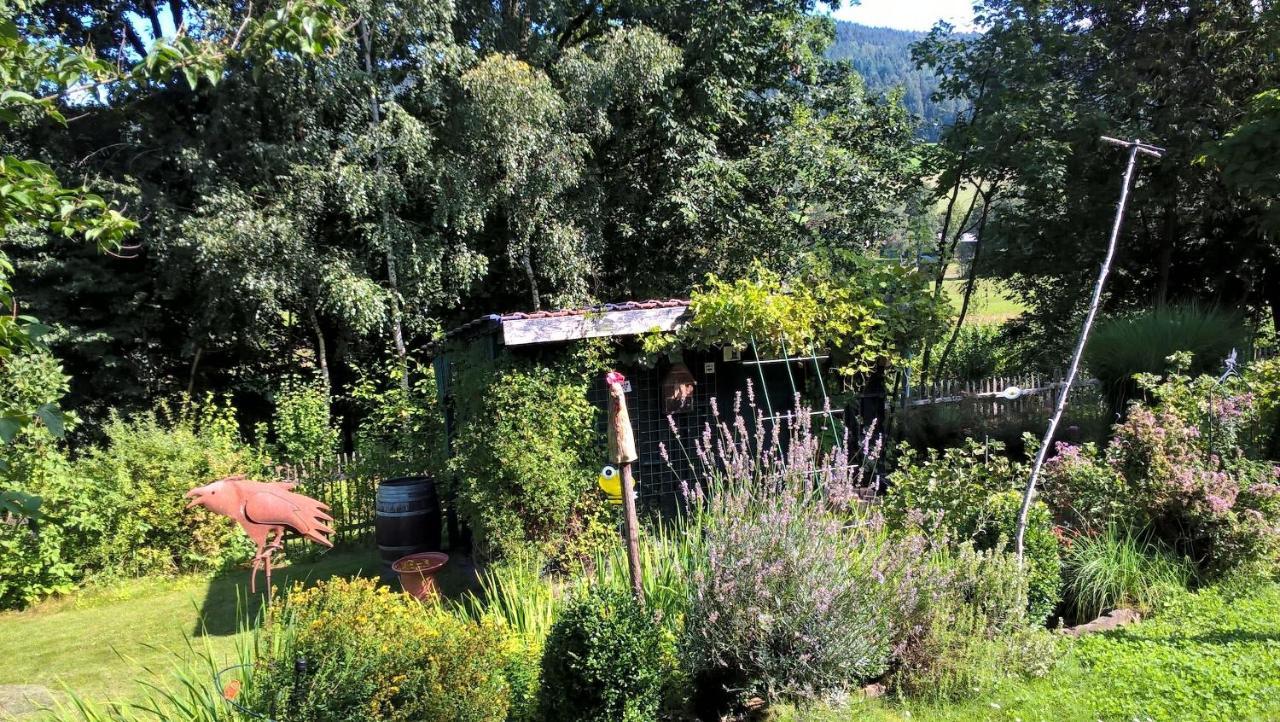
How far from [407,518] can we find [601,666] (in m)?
3.89

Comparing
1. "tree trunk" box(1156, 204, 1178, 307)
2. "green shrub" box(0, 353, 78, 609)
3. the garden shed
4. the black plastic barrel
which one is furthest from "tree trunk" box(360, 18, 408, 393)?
"tree trunk" box(1156, 204, 1178, 307)

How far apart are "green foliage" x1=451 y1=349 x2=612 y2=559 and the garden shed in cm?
22

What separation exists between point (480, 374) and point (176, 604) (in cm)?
382

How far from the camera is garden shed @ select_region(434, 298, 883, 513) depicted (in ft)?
18.9

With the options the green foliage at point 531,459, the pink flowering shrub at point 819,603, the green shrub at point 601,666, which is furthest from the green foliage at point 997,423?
the green shrub at point 601,666

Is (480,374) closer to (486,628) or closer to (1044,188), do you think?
(486,628)

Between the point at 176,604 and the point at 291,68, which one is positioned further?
the point at 291,68

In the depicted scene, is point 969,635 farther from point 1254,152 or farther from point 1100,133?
point 1100,133

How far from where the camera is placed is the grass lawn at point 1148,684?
11.0ft

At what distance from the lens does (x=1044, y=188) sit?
10.7 metres

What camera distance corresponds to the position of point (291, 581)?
721cm

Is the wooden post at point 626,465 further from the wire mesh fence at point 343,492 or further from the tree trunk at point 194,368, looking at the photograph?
the tree trunk at point 194,368

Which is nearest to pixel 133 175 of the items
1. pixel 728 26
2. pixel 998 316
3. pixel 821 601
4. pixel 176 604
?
pixel 176 604

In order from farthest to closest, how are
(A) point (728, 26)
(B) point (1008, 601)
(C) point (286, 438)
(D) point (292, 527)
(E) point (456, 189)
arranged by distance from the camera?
1. (A) point (728, 26)
2. (E) point (456, 189)
3. (C) point (286, 438)
4. (D) point (292, 527)
5. (B) point (1008, 601)
